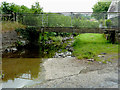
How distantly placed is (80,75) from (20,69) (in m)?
2.52

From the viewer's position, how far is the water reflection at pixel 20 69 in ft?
17.5

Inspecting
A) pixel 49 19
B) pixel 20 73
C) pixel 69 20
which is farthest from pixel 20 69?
pixel 69 20

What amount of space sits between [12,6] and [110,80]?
34.2 ft

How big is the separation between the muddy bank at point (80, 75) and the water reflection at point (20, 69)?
46 cm

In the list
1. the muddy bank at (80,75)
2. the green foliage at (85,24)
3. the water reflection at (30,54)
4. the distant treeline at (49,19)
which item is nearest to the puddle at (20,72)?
the muddy bank at (80,75)

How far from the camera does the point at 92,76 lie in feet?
16.7

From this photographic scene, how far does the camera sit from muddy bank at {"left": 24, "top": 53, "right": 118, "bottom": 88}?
4438mm

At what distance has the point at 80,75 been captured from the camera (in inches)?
206

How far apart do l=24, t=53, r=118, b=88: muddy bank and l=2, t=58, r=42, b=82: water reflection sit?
0.46 m

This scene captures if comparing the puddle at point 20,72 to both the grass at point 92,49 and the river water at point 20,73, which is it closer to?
the river water at point 20,73

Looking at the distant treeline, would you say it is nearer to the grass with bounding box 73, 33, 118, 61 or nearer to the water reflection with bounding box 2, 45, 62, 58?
the grass with bounding box 73, 33, 118, 61

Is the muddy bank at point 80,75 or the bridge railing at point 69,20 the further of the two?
the bridge railing at point 69,20

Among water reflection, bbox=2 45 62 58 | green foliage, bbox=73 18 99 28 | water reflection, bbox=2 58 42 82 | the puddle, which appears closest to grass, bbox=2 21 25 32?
water reflection, bbox=2 45 62 58

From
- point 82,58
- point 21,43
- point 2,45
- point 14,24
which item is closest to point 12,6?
point 14,24
